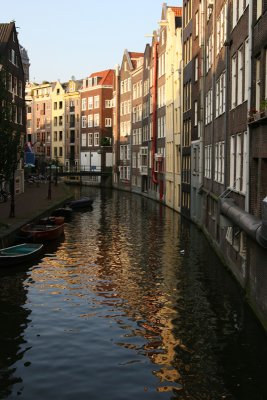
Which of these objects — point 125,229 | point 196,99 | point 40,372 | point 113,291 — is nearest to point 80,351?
point 40,372

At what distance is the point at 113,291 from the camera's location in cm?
2125

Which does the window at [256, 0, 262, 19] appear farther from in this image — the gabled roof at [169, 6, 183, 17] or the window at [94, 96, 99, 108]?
the window at [94, 96, 99, 108]

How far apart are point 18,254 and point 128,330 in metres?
10.6

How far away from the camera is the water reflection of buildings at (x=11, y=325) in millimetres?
12828

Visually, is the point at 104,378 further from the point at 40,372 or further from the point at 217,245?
the point at 217,245

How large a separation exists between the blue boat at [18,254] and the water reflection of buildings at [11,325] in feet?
1.84

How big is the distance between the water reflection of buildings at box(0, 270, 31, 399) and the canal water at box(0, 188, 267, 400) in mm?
31

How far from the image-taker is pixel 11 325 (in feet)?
55.1

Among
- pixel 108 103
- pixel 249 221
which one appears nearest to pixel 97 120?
pixel 108 103

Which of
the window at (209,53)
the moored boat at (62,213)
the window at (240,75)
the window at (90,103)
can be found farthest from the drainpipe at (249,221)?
the window at (90,103)

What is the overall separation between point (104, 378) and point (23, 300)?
775cm

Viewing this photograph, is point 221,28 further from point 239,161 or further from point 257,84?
point 257,84

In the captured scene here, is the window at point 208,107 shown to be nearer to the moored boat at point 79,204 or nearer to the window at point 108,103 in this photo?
the moored boat at point 79,204

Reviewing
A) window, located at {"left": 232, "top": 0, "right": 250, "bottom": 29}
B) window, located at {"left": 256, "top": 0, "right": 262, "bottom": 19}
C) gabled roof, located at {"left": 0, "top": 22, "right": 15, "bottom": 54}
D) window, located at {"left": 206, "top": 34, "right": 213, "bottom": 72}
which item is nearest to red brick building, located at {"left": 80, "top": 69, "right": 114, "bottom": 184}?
gabled roof, located at {"left": 0, "top": 22, "right": 15, "bottom": 54}
